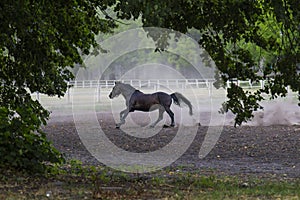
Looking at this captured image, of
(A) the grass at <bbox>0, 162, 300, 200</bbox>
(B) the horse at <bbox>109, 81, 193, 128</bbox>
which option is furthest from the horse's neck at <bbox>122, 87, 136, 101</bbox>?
(A) the grass at <bbox>0, 162, 300, 200</bbox>

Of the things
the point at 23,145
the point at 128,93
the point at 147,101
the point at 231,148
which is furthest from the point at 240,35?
the point at 147,101

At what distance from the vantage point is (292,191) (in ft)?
30.4

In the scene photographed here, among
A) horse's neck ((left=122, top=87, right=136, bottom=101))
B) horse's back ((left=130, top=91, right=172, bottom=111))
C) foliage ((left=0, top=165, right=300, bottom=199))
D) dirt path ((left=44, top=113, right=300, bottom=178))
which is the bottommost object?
foliage ((left=0, top=165, right=300, bottom=199))

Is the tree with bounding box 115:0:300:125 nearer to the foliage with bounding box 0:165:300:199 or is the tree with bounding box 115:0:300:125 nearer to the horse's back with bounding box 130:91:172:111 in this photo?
the foliage with bounding box 0:165:300:199

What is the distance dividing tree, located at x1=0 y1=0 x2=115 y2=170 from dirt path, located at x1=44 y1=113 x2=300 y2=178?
3187mm

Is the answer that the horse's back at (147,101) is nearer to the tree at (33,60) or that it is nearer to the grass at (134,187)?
the tree at (33,60)

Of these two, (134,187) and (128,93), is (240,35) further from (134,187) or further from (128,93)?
(128,93)

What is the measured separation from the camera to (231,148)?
17.5 meters

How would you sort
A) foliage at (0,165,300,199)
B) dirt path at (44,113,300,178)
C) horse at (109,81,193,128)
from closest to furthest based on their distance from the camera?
foliage at (0,165,300,199)
dirt path at (44,113,300,178)
horse at (109,81,193,128)

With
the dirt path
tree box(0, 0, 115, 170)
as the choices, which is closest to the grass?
tree box(0, 0, 115, 170)

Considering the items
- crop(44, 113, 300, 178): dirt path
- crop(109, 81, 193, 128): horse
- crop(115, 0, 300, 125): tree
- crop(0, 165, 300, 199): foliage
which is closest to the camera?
crop(0, 165, 300, 199): foliage

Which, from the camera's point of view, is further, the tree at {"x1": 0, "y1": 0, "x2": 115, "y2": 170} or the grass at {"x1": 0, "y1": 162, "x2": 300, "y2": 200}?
the tree at {"x1": 0, "y1": 0, "x2": 115, "y2": 170}

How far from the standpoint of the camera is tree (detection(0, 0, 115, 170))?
33.3 ft

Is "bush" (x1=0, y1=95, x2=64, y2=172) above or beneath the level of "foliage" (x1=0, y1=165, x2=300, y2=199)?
above
